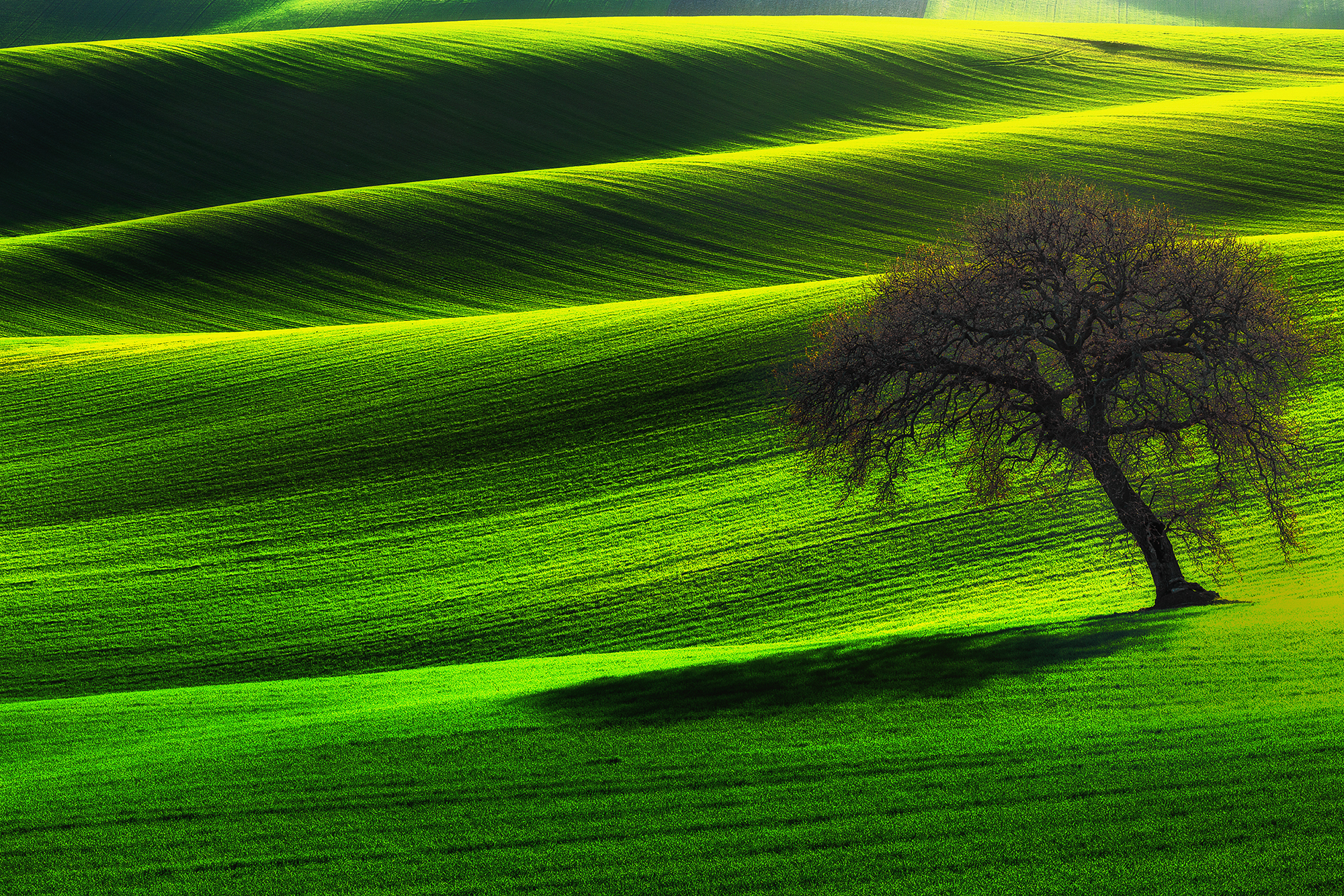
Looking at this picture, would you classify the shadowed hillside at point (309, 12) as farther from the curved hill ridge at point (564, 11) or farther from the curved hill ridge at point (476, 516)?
the curved hill ridge at point (476, 516)

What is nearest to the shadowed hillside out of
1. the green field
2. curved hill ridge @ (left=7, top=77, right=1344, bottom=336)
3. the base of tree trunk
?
the green field

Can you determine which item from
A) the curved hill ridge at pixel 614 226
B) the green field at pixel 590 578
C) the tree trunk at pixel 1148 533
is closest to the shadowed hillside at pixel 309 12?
the green field at pixel 590 578

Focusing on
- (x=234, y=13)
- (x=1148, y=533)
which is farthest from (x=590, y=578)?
(x=234, y=13)

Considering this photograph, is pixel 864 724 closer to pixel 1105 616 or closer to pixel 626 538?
pixel 1105 616

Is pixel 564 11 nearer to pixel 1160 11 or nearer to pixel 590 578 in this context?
pixel 1160 11

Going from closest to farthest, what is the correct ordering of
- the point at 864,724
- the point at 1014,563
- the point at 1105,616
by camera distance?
1. the point at 864,724
2. the point at 1105,616
3. the point at 1014,563

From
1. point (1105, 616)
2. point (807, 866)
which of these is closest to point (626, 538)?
point (1105, 616)
